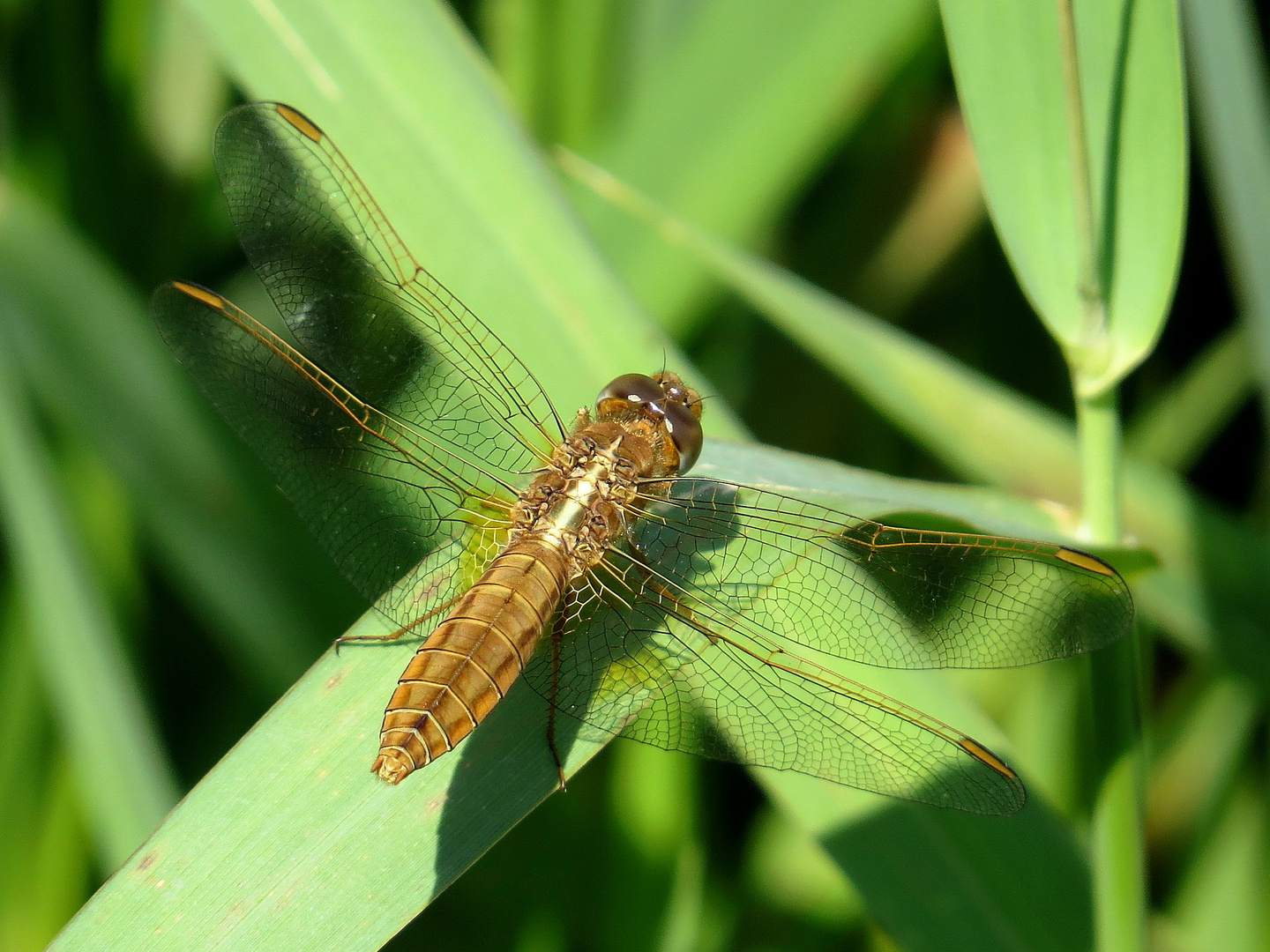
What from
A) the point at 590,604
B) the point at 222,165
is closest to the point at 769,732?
the point at 590,604

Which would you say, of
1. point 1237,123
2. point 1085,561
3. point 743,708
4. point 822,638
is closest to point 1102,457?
point 1085,561

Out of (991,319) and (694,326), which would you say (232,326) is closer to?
(694,326)

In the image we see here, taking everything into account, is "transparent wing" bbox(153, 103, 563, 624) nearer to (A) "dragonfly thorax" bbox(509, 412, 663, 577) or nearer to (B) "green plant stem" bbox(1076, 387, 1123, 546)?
(A) "dragonfly thorax" bbox(509, 412, 663, 577)

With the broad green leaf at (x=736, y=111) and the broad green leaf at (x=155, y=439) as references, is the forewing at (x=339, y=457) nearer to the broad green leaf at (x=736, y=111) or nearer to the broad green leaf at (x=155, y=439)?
the broad green leaf at (x=155, y=439)

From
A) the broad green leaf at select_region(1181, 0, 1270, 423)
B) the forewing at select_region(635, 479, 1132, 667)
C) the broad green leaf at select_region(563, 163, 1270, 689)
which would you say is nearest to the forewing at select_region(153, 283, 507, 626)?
the forewing at select_region(635, 479, 1132, 667)

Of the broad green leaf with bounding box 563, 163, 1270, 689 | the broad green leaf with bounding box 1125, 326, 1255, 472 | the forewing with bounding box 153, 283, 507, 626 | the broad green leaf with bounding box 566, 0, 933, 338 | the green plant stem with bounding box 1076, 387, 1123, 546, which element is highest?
the broad green leaf with bounding box 1125, 326, 1255, 472
